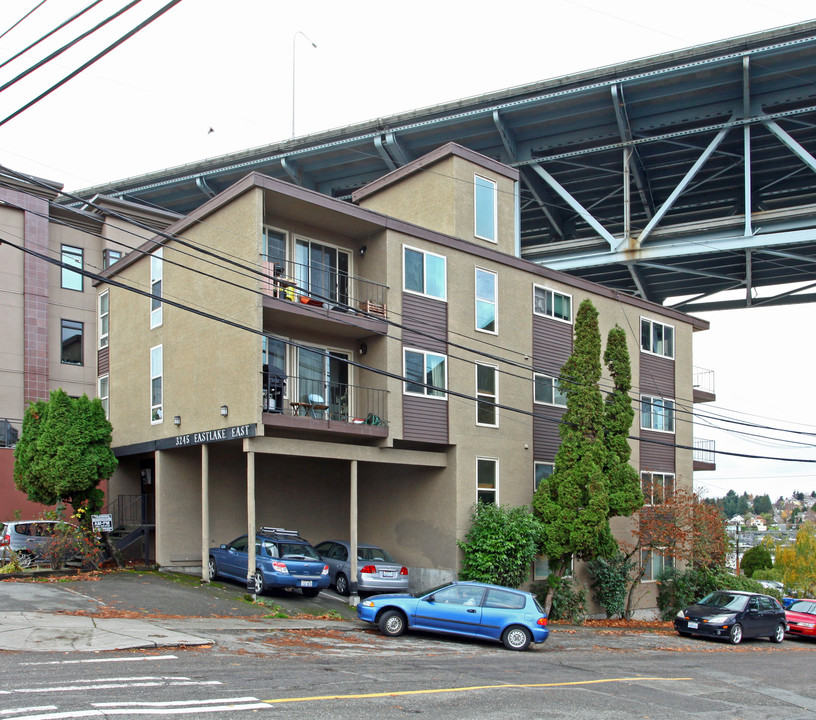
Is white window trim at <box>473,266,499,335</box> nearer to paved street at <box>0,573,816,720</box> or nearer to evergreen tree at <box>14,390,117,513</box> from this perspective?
paved street at <box>0,573,816,720</box>

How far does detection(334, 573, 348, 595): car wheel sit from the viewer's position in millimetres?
23156

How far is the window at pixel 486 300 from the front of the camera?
26594mm

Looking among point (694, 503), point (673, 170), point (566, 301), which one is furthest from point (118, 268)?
point (673, 170)

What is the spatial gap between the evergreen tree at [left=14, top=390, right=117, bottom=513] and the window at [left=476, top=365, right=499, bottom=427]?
35.2 feet

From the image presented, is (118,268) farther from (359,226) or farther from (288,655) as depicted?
(288,655)

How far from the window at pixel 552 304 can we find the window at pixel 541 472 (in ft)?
16.1

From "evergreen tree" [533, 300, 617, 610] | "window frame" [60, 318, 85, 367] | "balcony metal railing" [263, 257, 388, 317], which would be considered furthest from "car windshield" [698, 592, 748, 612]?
"window frame" [60, 318, 85, 367]

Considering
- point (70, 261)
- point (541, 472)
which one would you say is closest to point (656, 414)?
point (541, 472)

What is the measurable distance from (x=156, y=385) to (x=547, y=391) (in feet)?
40.3

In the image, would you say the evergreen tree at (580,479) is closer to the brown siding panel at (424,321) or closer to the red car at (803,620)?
the brown siding panel at (424,321)

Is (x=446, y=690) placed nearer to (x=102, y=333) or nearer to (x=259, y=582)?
(x=259, y=582)

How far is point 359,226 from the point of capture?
24.8 m

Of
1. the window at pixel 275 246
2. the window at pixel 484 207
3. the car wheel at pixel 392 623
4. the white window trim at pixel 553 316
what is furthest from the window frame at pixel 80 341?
the car wheel at pixel 392 623

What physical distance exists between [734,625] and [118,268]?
856 inches
